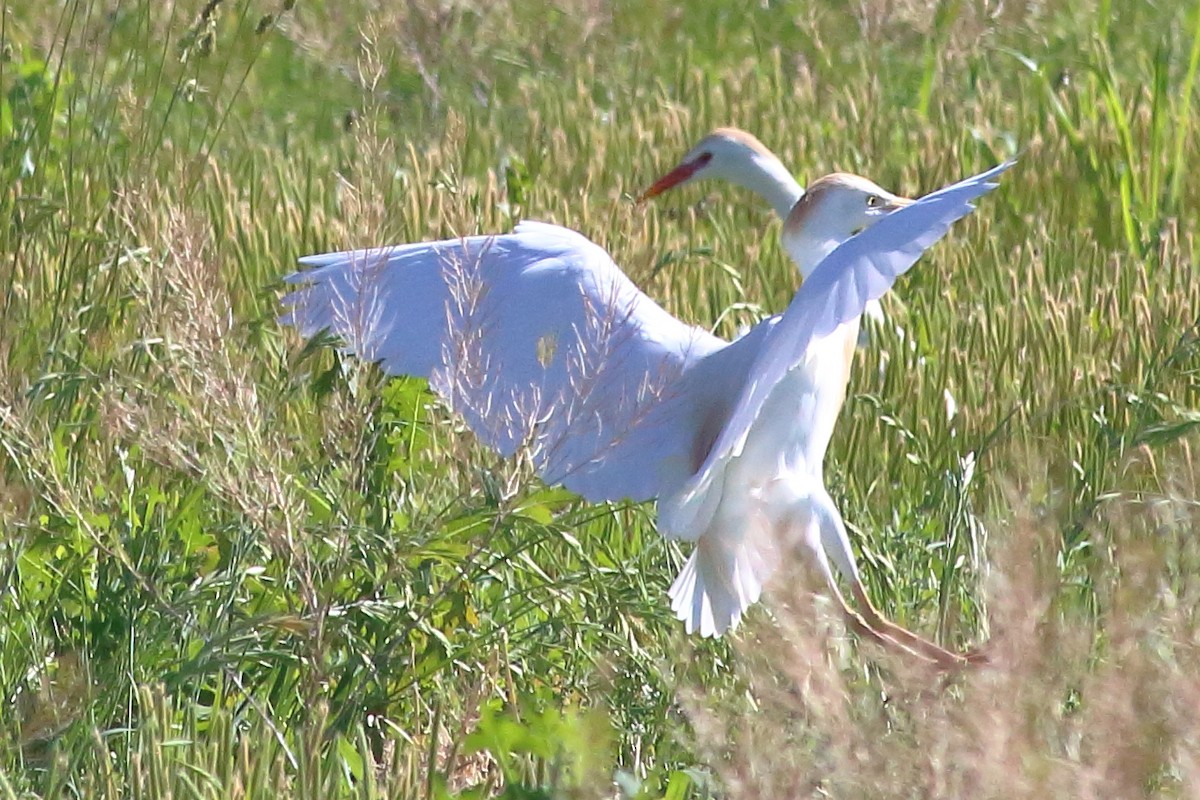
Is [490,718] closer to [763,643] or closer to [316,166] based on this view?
[763,643]

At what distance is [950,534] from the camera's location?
110 inches

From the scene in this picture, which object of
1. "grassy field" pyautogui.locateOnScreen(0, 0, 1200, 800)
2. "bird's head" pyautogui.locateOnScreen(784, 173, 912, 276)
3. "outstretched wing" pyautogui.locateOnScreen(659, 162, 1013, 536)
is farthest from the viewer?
"bird's head" pyautogui.locateOnScreen(784, 173, 912, 276)

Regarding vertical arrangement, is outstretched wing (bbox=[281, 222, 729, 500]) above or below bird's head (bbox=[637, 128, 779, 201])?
below

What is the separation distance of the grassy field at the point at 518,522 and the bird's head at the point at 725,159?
9.6 inches

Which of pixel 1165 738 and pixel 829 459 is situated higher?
pixel 1165 738

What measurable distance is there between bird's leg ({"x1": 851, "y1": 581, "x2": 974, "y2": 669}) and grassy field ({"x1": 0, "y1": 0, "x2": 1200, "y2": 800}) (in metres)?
0.04

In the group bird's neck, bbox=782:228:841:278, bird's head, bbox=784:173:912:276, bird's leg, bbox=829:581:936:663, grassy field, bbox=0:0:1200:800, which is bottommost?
bird's leg, bbox=829:581:936:663

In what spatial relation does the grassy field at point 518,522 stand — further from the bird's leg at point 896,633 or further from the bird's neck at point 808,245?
the bird's neck at point 808,245

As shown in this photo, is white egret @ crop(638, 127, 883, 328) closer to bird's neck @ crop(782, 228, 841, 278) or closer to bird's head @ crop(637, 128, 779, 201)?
bird's head @ crop(637, 128, 779, 201)

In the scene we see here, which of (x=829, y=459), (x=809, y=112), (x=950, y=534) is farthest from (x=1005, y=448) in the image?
(x=809, y=112)

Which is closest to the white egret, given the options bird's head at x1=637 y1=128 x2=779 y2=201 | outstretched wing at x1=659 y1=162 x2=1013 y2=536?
bird's head at x1=637 y1=128 x2=779 y2=201

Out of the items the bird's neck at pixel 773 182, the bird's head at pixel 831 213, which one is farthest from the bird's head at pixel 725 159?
the bird's head at pixel 831 213

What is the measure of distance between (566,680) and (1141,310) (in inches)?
64.1

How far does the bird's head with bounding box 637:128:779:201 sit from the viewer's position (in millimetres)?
3824
